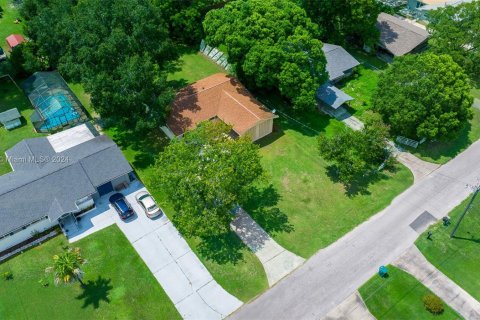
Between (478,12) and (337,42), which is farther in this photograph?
(337,42)

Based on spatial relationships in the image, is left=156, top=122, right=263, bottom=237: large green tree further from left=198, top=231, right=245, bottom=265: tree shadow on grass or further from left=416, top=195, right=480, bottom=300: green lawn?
left=416, top=195, right=480, bottom=300: green lawn

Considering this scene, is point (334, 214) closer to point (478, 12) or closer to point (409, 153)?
point (409, 153)

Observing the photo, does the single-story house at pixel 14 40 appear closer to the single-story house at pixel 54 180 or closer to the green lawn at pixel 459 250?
the single-story house at pixel 54 180

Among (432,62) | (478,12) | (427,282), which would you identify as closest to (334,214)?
(427,282)

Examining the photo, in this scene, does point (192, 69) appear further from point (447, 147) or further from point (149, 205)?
point (447, 147)

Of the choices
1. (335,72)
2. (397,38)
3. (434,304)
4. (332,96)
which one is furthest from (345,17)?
(434,304)
